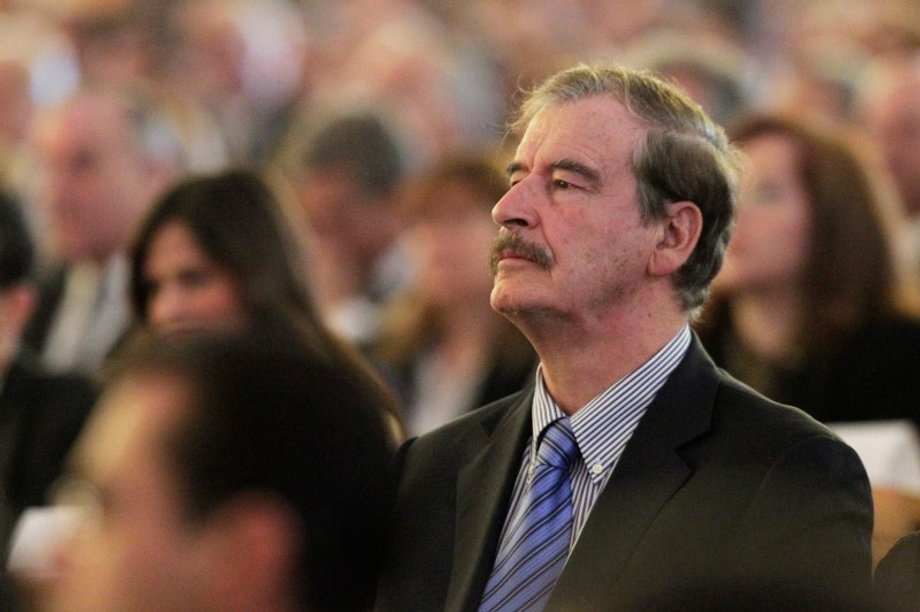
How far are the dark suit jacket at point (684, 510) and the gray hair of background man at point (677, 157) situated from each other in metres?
0.15

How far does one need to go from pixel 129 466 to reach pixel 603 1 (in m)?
8.78

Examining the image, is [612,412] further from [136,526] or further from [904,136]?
[904,136]

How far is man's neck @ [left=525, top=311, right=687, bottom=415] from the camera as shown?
2.68 metres

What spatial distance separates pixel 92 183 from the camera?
5762 mm

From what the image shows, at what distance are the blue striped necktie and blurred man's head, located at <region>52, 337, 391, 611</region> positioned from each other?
919 mm

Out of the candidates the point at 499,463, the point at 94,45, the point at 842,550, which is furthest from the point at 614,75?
the point at 94,45

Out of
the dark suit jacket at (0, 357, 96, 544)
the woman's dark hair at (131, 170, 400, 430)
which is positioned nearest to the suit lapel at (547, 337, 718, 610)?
the woman's dark hair at (131, 170, 400, 430)

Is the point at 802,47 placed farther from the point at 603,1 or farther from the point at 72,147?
the point at 72,147

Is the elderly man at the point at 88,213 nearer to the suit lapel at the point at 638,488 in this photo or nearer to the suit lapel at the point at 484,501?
the suit lapel at the point at 484,501

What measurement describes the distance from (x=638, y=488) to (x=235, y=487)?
3.56ft

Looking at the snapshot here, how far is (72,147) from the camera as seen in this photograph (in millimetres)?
5766

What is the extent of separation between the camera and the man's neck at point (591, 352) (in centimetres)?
268

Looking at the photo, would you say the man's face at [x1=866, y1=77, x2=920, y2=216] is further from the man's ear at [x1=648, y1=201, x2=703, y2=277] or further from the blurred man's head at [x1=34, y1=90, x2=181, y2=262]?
the man's ear at [x1=648, y1=201, x2=703, y2=277]

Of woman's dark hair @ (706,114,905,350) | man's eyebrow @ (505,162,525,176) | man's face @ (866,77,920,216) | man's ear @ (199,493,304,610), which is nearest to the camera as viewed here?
man's ear @ (199,493,304,610)
